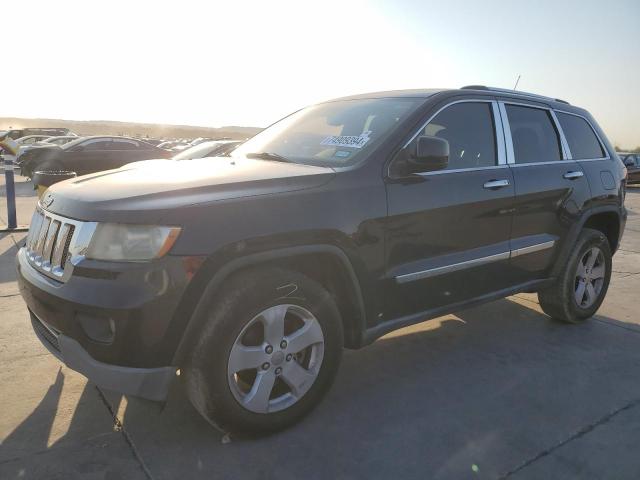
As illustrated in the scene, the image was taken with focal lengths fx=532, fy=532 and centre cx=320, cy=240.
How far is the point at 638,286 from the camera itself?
5.86 metres

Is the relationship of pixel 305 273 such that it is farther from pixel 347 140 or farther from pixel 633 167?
pixel 633 167

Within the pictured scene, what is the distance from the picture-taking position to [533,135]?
4.11 meters

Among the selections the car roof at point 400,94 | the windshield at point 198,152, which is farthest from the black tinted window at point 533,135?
the windshield at point 198,152

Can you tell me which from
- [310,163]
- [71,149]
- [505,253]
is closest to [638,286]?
[505,253]

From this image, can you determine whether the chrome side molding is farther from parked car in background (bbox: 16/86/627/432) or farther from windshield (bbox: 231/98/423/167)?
windshield (bbox: 231/98/423/167)

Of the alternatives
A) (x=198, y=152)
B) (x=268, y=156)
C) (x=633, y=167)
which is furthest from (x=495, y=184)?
(x=633, y=167)

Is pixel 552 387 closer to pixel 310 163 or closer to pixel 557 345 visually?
pixel 557 345

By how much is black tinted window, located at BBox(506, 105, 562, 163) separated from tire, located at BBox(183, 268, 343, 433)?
2.08 metres

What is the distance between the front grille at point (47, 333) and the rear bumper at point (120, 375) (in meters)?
0.14

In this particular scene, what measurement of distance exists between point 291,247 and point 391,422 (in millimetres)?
1132

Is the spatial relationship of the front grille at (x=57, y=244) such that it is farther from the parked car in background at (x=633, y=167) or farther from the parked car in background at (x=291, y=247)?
the parked car in background at (x=633, y=167)

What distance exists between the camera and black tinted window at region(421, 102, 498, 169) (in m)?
3.47

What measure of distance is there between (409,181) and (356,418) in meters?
1.36

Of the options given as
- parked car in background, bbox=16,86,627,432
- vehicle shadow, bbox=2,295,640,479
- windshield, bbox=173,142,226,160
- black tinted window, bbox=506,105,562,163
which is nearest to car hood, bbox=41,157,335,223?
parked car in background, bbox=16,86,627,432
